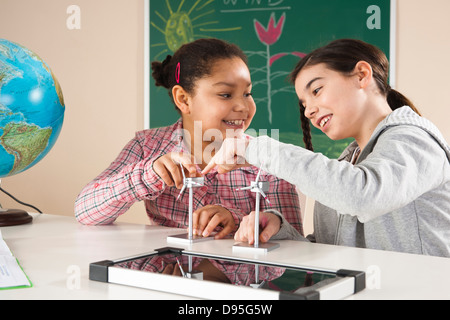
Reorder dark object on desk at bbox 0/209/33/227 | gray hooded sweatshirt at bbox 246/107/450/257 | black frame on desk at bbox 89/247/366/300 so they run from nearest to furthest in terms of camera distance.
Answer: black frame on desk at bbox 89/247/366/300
gray hooded sweatshirt at bbox 246/107/450/257
dark object on desk at bbox 0/209/33/227

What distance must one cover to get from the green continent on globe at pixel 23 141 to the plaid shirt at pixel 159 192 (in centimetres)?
17

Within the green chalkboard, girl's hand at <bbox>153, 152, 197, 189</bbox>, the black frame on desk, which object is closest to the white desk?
the black frame on desk

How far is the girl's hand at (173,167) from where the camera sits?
112cm

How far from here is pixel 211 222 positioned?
3.74 ft

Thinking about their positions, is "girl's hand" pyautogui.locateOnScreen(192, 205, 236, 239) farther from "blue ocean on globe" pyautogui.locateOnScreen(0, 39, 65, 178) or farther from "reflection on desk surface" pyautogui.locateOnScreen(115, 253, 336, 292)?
"blue ocean on globe" pyautogui.locateOnScreen(0, 39, 65, 178)

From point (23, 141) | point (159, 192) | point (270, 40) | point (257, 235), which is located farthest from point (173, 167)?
point (270, 40)

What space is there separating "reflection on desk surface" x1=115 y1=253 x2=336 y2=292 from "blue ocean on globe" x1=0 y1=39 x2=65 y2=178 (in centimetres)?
59

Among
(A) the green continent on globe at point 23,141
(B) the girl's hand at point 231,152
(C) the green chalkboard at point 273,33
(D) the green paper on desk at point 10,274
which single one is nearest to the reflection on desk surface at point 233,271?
(D) the green paper on desk at point 10,274

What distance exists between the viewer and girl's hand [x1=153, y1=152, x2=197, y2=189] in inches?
44.2

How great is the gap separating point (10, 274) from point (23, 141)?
1.87 ft

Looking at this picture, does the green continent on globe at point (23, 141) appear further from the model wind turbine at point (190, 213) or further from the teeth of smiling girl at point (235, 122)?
the teeth of smiling girl at point (235, 122)
